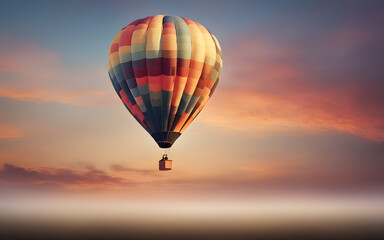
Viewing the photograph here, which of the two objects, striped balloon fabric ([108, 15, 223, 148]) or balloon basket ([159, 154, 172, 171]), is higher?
striped balloon fabric ([108, 15, 223, 148])

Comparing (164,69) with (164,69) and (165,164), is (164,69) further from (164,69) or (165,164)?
(165,164)

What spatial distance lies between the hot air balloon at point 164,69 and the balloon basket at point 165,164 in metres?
0.12

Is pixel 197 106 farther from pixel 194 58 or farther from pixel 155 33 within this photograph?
pixel 155 33

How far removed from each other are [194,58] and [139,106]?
5.50 metres

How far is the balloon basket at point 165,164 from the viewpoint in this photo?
103 ft

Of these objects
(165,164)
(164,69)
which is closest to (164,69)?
(164,69)

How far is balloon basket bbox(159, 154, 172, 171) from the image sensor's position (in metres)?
31.4

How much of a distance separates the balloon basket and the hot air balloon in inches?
4.6

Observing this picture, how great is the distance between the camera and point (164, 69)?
3086 cm

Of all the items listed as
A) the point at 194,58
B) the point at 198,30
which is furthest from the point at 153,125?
the point at 198,30

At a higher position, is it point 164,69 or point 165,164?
point 164,69

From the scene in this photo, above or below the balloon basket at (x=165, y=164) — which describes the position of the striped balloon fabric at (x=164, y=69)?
above

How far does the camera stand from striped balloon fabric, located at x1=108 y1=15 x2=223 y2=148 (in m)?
30.9

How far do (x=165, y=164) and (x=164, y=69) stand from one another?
6950 millimetres
